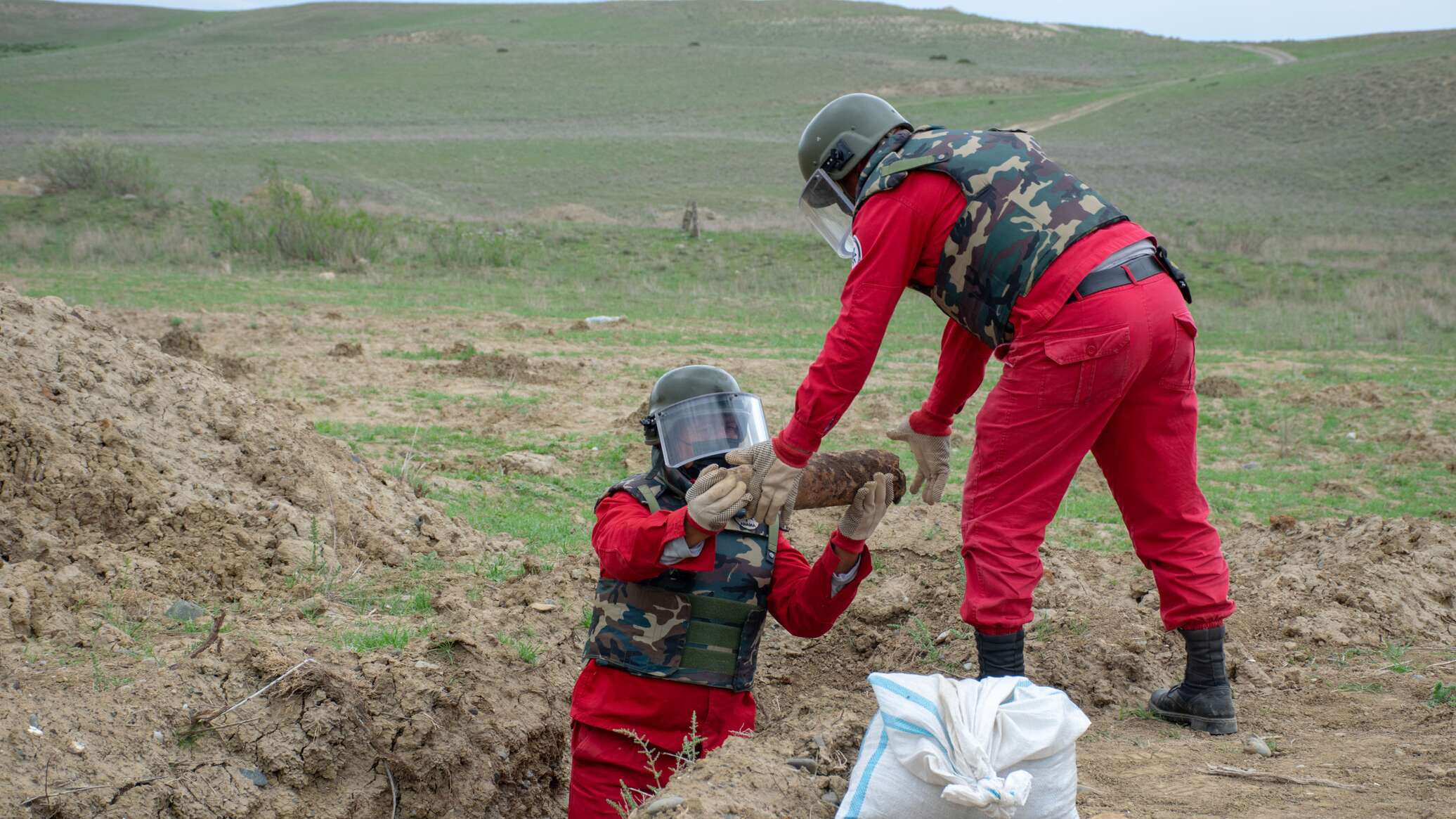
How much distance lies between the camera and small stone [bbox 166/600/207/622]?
172 inches

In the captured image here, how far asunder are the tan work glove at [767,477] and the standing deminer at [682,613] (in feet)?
0.66

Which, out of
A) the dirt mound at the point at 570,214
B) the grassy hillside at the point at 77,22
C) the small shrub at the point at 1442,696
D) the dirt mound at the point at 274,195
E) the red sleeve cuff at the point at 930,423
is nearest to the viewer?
the small shrub at the point at 1442,696

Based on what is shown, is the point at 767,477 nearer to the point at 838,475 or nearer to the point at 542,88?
the point at 838,475

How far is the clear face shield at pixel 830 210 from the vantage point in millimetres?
3713

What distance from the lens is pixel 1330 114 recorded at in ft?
162

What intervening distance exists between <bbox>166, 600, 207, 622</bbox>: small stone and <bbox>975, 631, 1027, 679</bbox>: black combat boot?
3025 mm

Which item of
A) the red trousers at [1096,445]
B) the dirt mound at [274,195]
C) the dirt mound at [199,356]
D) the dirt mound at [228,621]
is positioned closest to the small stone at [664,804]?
the red trousers at [1096,445]

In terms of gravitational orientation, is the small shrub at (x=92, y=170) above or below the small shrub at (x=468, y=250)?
above

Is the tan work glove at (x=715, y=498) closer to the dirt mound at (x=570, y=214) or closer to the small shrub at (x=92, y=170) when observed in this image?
the dirt mound at (x=570, y=214)

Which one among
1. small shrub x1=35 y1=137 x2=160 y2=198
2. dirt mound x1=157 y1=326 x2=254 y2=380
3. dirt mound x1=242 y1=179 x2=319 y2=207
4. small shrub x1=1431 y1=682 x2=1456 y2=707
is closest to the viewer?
small shrub x1=1431 y1=682 x2=1456 y2=707

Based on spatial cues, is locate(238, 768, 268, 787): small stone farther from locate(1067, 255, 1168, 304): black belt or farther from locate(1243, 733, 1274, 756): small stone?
locate(1243, 733, 1274, 756): small stone

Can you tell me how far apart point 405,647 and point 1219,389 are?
9263 mm

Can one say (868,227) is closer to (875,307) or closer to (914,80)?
(875,307)

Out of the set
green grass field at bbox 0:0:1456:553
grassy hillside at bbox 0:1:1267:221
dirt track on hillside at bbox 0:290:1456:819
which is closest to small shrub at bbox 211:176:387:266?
green grass field at bbox 0:0:1456:553
